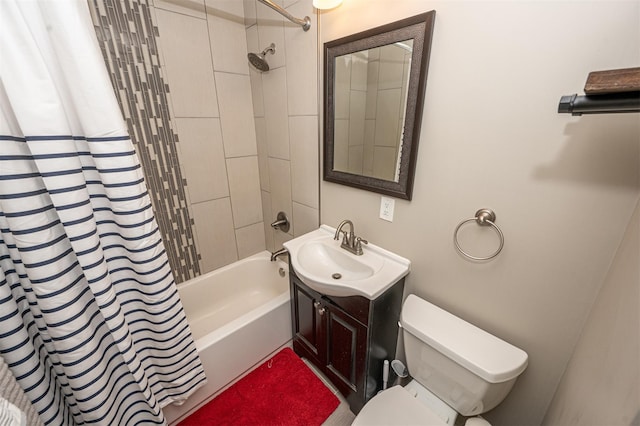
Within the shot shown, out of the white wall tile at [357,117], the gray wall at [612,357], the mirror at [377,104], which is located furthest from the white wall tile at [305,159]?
the gray wall at [612,357]

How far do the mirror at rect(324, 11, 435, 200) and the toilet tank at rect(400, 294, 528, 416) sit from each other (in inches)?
21.9

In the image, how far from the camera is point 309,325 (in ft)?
4.87

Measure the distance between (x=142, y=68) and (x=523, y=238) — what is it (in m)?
2.04

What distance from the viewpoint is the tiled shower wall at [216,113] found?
4.51 ft

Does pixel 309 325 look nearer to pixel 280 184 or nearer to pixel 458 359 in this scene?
pixel 458 359

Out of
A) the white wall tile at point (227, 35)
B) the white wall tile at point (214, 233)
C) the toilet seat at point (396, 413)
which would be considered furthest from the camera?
the white wall tile at point (214, 233)

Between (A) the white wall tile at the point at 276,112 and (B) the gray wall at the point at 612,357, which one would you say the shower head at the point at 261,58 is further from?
(B) the gray wall at the point at 612,357

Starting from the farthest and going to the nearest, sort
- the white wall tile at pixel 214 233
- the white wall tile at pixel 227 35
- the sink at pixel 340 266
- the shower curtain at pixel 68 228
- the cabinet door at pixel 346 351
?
the white wall tile at pixel 214 233 → the white wall tile at pixel 227 35 → the cabinet door at pixel 346 351 → the sink at pixel 340 266 → the shower curtain at pixel 68 228

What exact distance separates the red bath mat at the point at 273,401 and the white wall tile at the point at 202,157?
128 centimetres

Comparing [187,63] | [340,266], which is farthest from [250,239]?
[187,63]

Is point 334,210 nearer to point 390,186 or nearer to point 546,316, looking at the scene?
point 390,186

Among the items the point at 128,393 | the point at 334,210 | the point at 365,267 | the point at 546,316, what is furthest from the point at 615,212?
the point at 128,393

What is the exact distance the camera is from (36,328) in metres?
0.85

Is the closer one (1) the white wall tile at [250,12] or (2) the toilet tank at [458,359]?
(2) the toilet tank at [458,359]
